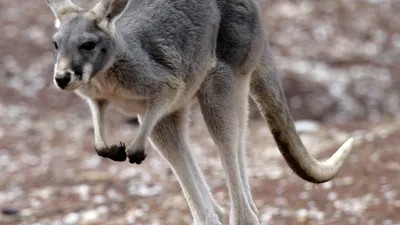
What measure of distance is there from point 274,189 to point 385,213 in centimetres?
129

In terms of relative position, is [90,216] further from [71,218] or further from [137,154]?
[137,154]

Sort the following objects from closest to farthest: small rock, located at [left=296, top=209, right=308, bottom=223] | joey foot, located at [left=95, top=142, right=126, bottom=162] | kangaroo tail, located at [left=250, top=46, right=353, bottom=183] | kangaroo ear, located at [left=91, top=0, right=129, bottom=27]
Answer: kangaroo ear, located at [left=91, top=0, right=129, bottom=27] → joey foot, located at [left=95, top=142, right=126, bottom=162] → kangaroo tail, located at [left=250, top=46, right=353, bottom=183] → small rock, located at [left=296, top=209, right=308, bottom=223]

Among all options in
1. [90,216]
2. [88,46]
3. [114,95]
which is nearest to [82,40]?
[88,46]

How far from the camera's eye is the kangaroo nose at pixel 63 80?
375cm

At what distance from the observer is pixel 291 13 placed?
1276 cm

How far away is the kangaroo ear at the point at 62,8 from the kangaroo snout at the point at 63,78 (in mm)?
462

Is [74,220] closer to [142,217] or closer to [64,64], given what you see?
[142,217]

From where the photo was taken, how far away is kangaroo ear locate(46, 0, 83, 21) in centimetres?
415

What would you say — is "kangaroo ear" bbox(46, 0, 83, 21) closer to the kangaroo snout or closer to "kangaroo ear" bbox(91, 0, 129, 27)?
"kangaroo ear" bbox(91, 0, 129, 27)

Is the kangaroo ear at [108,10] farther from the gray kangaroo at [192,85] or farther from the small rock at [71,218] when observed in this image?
the small rock at [71,218]

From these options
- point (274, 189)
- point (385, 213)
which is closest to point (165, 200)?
point (274, 189)

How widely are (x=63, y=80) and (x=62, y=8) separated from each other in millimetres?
569

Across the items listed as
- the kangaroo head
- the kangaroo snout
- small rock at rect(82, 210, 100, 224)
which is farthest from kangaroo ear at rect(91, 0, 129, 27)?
small rock at rect(82, 210, 100, 224)

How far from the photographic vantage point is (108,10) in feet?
13.5
